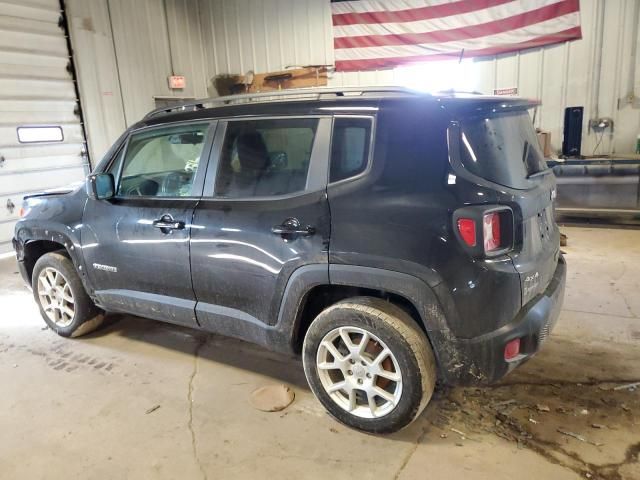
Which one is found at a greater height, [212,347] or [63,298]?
[63,298]

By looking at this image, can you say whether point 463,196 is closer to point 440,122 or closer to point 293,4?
point 440,122

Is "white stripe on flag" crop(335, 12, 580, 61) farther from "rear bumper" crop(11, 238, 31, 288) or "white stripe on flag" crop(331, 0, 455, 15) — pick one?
"rear bumper" crop(11, 238, 31, 288)

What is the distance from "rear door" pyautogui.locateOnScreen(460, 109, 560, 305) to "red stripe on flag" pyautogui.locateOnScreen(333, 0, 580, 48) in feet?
20.0

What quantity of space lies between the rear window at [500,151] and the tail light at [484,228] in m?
0.17

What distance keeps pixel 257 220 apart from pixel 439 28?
7.04 m

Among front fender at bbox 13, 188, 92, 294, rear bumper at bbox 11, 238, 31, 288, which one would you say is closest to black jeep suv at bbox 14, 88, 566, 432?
front fender at bbox 13, 188, 92, 294

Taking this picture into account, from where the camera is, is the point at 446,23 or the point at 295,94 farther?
the point at 446,23

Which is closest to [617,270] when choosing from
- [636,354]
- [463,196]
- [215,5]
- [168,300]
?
[636,354]

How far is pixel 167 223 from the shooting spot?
2.95 meters

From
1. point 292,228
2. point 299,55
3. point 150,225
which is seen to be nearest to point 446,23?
point 299,55

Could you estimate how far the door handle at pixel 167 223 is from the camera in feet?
9.55

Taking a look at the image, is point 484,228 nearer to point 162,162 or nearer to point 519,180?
point 519,180

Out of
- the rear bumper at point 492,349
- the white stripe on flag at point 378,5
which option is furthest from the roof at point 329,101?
the white stripe on flag at point 378,5

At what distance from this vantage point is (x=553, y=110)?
311 inches
